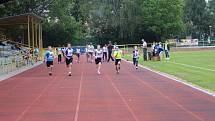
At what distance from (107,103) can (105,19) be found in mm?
84471

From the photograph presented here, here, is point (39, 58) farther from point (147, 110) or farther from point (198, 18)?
point (198, 18)

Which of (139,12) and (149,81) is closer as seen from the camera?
(149,81)

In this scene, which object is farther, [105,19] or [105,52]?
[105,19]

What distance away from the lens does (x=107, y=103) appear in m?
16.0

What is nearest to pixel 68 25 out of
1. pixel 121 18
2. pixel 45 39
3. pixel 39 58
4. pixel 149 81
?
pixel 45 39

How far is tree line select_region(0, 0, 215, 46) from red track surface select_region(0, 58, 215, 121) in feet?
183

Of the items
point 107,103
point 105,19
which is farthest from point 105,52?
point 105,19

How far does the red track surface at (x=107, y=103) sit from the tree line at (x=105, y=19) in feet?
183

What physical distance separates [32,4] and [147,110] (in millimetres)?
67748

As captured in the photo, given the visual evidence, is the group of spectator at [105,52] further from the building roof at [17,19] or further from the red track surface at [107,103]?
the red track surface at [107,103]

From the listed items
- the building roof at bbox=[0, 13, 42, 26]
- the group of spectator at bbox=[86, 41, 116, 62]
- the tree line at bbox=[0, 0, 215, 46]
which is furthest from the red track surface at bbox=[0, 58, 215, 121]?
the tree line at bbox=[0, 0, 215, 46]

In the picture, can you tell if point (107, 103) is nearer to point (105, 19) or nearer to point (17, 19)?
Result: point (17, 19)

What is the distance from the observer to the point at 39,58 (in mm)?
55500

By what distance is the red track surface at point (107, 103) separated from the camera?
43.3 ft
